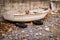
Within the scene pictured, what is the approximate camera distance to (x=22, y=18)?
3705 millimetres

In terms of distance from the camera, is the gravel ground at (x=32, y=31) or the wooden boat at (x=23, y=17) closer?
the gravel ground at (x=32, y=31)

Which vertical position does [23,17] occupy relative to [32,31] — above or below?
above

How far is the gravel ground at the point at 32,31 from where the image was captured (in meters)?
3.10

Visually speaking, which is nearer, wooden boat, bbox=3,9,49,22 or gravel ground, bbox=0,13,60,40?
gravel ground, bbox=0,13,60,40

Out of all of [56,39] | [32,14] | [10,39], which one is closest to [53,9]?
[32,14]

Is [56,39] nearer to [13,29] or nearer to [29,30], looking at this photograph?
[29,30]

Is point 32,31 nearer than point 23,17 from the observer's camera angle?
Yes

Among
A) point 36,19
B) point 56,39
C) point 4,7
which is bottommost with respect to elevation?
point 56,39

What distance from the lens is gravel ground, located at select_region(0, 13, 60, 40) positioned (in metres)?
3.10

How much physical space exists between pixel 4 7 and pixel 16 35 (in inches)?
48.6

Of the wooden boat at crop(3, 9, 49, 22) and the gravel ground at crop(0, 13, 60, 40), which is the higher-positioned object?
the wooden boat at crop(3, 9, 49, 22)

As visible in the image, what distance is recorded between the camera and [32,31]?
3344 mm

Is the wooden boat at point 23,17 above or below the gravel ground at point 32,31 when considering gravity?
above

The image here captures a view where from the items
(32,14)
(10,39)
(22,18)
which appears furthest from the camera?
(32,14)
